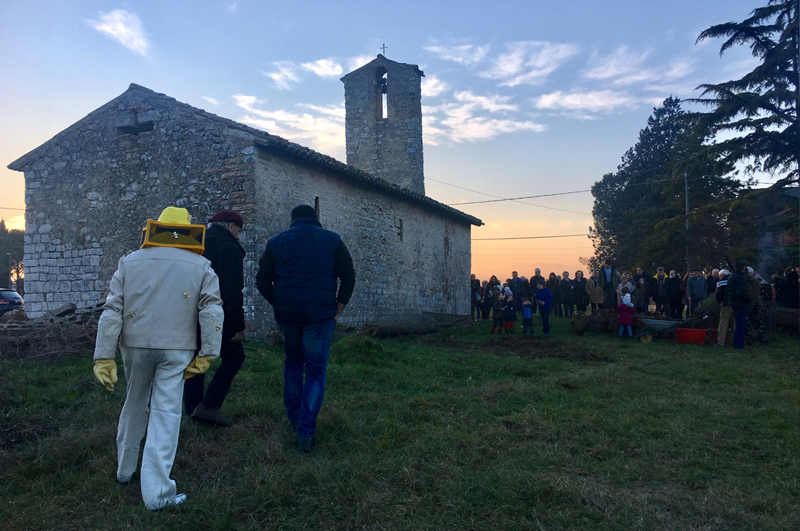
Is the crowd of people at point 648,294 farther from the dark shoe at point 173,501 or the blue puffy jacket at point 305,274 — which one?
the dark shoe at point 173,501

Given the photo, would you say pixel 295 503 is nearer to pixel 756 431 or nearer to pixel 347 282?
pixel 347 282

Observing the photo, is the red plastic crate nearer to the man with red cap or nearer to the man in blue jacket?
the man in blue jacket

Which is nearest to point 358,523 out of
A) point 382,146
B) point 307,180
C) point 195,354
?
point 195,354

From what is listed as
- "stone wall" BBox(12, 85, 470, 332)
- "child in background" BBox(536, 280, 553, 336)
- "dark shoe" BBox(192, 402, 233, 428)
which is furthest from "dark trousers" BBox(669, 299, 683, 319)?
"dark shoe" BBox(192, 402, 233, 428)

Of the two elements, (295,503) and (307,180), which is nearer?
(295,503)

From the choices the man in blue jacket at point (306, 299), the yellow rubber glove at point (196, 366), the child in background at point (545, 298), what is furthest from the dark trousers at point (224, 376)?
the child in background at point (545, 298)

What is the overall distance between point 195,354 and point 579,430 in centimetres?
317

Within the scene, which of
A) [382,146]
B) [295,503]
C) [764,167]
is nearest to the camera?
[295,503]

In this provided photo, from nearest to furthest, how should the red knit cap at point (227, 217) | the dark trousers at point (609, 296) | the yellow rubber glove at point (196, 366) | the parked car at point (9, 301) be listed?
the yellow rubber glove at point (196, 366)
the red knit cap at point (227, 217)
the dark trousers at point (609, 296)
the parked car at point (9, 301)

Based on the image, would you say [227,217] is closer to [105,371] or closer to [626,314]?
[105,371]

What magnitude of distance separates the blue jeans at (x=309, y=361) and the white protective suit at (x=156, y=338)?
931mm

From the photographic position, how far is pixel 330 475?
343 centimetres

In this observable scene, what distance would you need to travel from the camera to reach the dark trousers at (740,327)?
10734 mm

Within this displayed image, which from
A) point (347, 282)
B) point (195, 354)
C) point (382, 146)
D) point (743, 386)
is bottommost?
point (743, 386)
